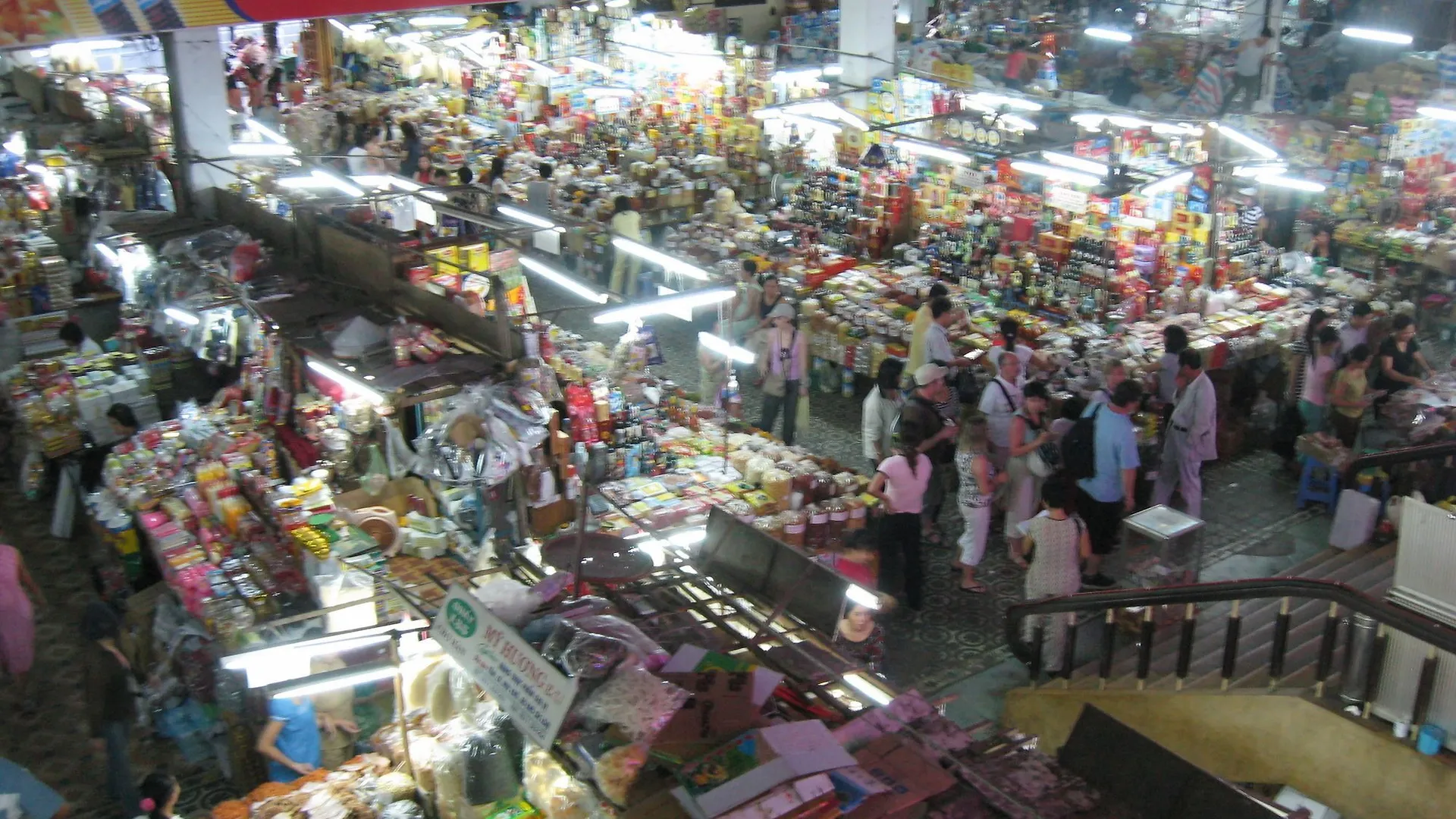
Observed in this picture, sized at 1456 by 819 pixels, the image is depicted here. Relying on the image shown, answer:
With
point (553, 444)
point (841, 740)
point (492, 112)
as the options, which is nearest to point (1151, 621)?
point (841, 740)

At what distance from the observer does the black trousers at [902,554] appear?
879 centimetres

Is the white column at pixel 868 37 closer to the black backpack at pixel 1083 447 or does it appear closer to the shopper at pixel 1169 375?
the shopper at pixel 1169 375

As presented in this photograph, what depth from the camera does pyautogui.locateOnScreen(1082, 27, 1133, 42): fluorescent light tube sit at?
22.6m

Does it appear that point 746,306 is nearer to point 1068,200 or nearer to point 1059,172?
point 1059,172

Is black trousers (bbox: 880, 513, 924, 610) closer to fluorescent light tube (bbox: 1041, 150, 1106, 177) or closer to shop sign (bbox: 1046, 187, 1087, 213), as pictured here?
fluorescent light tube (bbox: 1041, 150, 1106, 177)

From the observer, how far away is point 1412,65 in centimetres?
1650

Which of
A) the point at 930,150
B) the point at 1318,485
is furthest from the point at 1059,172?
the point at 1318,485

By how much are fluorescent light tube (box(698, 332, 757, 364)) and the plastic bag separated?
603 centimetres

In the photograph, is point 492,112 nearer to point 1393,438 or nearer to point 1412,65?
point 1412,65

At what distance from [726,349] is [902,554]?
8.85 ft

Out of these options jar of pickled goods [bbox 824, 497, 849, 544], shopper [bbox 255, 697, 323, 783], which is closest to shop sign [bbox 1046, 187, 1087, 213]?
jar of pickled goods [bbox 824, 497, 849, 544]

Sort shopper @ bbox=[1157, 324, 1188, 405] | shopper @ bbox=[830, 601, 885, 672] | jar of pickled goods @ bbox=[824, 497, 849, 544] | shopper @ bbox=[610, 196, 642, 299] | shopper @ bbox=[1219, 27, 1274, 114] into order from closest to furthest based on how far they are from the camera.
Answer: shopper @ bbox=[830, 601, 885, 672] → jar of pickled goods @ bbox=[824, 497, 849, 544] → shopper @ bbox=[1157, 324, 1188, 405] → shopper @ bbox=[610, 196, 642, 299] → shopper @ bbox=[1219, 27, 1274, 114]

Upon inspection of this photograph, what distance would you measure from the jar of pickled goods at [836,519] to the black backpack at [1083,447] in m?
1.70

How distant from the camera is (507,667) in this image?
15.8 feet
